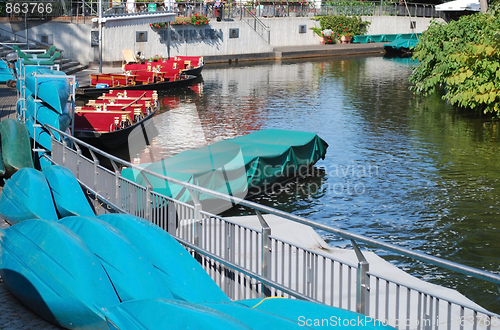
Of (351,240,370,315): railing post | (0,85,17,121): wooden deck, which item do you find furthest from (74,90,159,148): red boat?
(351,240,370,315): railing post

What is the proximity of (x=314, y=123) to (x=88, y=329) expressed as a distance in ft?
60.2

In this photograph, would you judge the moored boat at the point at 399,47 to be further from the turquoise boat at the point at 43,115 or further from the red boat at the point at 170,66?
the turquoise boat at the point at 43,115

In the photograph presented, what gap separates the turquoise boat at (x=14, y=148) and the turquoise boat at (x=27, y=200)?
2.54m

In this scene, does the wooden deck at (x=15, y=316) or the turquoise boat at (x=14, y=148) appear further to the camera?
the turquoise boat at (x=14, y=148)

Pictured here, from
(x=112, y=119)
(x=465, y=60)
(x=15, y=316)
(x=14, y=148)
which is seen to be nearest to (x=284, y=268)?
(x=15, y=316)

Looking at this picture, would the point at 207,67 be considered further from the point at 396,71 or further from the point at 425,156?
the point at 425,156

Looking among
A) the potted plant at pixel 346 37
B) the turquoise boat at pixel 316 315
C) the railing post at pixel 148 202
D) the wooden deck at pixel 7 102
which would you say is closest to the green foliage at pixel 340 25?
the potted plant at pixel 346 37

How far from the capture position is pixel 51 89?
1387cm

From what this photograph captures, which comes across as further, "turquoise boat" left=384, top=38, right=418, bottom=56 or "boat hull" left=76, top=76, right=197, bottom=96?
"turquoise boat" left=384, top=38, right=418, bottom=56

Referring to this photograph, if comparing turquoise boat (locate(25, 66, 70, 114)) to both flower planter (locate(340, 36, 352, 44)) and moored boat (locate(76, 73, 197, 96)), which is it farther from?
flower planter (locate(340, 36, 352, 44))

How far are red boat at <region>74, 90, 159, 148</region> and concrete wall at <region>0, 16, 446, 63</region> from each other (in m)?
16.1

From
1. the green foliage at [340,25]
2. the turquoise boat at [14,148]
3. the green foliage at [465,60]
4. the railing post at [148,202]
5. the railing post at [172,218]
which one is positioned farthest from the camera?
the green foliage at [340,25]

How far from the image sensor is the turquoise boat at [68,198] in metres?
9.25

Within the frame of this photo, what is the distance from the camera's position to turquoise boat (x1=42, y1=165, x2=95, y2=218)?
9.25 metres
